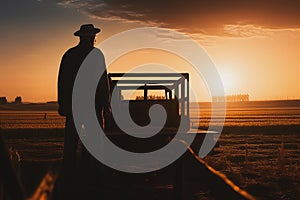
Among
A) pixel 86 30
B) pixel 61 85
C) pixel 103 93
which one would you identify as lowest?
pixel 103 93

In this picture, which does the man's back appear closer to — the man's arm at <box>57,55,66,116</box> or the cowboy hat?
the man's arm at <box>57,55,66,116</box>

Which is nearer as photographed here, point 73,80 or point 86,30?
point 73,80

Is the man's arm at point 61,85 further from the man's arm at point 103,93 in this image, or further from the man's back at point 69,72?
the man's arm at point 103,93

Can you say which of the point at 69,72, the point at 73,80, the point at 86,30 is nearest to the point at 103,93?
the point at 73,80

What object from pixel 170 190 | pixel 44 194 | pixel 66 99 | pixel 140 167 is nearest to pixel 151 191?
pixel 170 190

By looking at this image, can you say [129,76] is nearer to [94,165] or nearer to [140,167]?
[140,167]

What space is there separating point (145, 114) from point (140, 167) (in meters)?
3.55

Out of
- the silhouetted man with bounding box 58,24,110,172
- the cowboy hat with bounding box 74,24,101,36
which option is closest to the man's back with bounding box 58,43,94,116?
the silhouetted man with bounding box 58,24,110,172

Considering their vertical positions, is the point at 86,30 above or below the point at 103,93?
above

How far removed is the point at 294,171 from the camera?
12719 millimetres

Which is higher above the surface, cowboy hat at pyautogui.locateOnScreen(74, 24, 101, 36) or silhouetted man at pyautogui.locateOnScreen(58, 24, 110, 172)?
cowboy hat at pyautogui.locateOnScreen(74, 24, 101, 36)

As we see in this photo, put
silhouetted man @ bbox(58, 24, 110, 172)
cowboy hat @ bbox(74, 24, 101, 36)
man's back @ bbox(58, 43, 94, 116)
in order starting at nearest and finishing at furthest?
silhouetted man @ bbox(58, 24, 110, 172)
man's back @ bbox(58, 43, 94, 116)
cowboy hat @ bbox(74, 24, 101, 36)

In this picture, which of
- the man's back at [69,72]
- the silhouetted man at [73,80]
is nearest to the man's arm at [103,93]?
the silhouetted man at [73,80]

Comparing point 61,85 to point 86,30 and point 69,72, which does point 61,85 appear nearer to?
point 69,72
